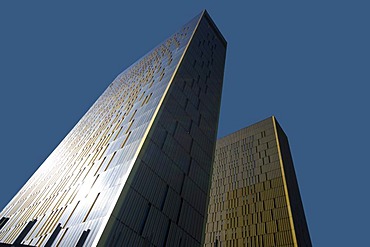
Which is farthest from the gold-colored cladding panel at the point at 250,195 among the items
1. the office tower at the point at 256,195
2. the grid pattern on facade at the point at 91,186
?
the grid pattern on facade at the point at 91,186

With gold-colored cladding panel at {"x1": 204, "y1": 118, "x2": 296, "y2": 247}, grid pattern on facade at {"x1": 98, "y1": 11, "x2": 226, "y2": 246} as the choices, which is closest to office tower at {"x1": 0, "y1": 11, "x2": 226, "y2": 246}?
grid pattern on facade at {"x1": 98, "y1": 11, "x2": 226, "y2": 246}

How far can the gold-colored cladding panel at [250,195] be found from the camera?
3831cm

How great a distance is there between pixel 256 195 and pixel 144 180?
2969cm

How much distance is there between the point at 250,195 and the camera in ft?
147

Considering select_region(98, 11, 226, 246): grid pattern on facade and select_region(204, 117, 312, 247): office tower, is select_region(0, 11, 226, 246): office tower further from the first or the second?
select_region(204, 117, 312, 247): office tower

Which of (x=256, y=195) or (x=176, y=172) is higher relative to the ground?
(x=256, y=195)

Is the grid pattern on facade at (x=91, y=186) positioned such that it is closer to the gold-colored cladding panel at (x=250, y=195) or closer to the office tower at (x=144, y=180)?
the office tower at (x=144, y=180)

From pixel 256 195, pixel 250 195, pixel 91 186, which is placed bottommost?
pixel 91 186

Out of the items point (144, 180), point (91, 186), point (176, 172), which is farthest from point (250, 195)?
point (91, 186)

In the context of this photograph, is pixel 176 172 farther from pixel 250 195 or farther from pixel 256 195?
pixel 250 195

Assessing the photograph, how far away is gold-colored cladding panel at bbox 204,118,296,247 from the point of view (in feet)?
126

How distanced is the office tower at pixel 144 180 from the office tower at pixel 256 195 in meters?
17.2

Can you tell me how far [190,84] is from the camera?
105 feet

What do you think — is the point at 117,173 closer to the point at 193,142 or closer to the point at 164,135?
the point at 164,135
